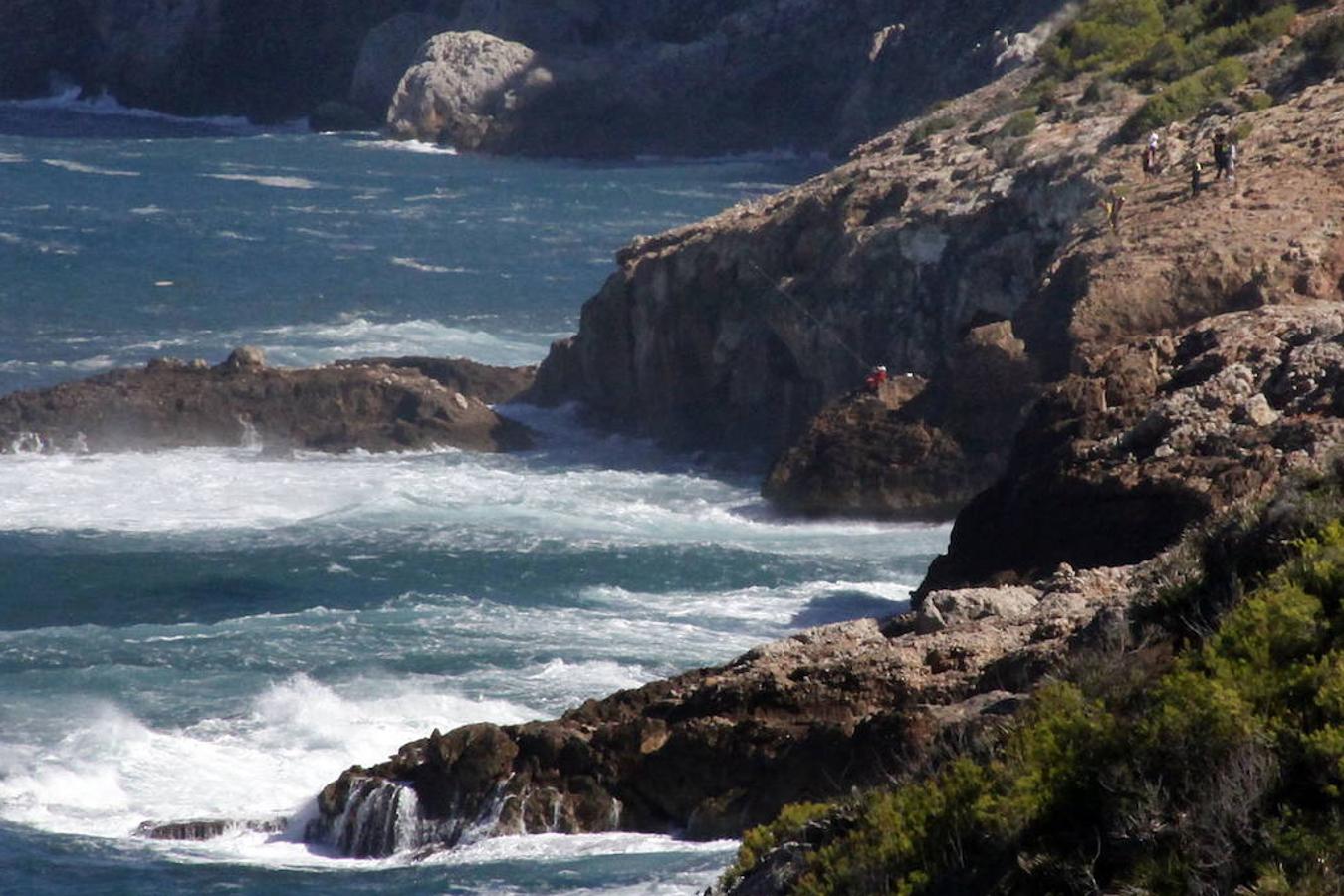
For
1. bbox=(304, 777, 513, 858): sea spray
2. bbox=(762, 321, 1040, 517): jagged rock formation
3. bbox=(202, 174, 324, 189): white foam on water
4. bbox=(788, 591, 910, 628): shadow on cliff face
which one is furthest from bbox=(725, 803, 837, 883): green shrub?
bbox=(202, 174, 324, 189): white foam on water

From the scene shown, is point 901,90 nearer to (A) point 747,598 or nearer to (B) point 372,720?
(A) point 747,598

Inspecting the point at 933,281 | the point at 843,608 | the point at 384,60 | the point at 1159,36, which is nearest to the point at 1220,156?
the point at 933,281

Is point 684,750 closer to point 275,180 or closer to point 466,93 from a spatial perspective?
point 275,180

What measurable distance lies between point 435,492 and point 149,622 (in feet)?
27.0

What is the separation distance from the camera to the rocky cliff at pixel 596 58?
3561 inches

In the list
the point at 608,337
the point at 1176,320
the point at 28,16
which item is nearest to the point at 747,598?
the point at 1176,320

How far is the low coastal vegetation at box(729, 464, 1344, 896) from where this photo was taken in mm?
9320

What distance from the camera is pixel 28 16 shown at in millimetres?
109500

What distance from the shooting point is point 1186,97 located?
37.0 metres

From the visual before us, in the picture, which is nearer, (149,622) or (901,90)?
(149,622)

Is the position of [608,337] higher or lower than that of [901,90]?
lower

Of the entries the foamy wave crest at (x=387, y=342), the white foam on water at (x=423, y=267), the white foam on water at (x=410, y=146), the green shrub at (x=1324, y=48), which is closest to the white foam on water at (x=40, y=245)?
the white foam on water at (x=423, y=267)

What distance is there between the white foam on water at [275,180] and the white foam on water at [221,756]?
56.2m

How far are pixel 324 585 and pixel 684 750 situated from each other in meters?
11.8
